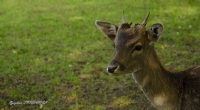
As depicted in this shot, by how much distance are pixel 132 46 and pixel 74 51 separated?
174 inches

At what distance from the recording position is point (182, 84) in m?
4.17

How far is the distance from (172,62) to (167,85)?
3333 millimetres

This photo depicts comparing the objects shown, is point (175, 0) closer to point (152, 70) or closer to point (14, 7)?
point (14, 7)

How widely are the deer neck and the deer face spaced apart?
0.10m

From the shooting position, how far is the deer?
3.88m

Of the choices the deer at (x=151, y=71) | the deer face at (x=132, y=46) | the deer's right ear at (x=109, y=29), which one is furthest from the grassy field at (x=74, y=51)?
the deer face at (x=132, y=46)

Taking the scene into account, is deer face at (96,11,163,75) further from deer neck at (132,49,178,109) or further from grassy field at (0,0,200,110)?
grassy field at (0,0,200,110)

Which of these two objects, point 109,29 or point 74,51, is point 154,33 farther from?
point 74,51

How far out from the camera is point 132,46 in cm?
389

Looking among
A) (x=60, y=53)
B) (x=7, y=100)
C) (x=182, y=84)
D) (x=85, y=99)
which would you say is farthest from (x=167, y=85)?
(x=60, y=53)

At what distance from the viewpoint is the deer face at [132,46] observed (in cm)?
381

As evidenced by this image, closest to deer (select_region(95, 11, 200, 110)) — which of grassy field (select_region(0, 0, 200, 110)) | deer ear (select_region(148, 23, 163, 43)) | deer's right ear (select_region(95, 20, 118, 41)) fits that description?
deer ear (select_region(148, 23, 163, 43))

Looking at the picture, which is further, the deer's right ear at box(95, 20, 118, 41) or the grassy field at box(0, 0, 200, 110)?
the grassy field at box(0, 0, 200, 110)

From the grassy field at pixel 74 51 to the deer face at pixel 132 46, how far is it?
1996mm
